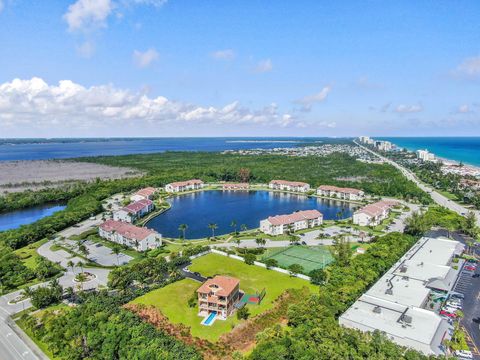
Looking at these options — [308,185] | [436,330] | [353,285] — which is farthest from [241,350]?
[308,185]

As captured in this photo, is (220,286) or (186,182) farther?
(186,182)

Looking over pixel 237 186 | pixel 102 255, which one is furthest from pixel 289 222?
pixel 237 186

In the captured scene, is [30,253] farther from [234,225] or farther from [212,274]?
[234,225]

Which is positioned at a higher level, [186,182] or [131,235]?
[186,182]

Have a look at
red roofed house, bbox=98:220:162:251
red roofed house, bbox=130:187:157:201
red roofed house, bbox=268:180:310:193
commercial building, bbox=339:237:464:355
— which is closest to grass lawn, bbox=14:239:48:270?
red roofed house, bbox=98:220:162:251

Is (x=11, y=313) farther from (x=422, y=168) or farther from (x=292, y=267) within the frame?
(x=422, y=168)

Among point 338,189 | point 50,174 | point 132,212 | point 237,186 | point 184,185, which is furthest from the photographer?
point 50,174
